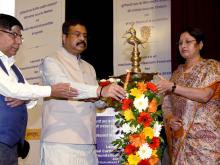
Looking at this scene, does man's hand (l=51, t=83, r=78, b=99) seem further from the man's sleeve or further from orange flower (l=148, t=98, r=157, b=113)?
orange flower (l=148, t=98, r=157, b=113)

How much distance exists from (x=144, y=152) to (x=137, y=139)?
100mm

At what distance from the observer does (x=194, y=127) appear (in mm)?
3574

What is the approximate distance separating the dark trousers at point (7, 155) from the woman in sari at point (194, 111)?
1199 mm

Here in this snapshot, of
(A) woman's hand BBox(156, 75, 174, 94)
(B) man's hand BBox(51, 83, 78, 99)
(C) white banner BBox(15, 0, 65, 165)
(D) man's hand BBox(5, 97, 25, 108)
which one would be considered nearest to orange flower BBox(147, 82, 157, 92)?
(A) woman's hand BBox(156, 75, 174, 94)

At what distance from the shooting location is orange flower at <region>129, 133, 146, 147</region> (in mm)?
3064

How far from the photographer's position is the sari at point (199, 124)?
3521 millimetres

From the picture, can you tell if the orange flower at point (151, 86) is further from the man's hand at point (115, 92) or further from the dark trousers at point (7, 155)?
the dark trousers at point (7, 155)

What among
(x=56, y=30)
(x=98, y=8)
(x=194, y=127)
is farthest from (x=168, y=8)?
(x=194, y=127)

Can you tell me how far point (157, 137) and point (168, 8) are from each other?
2.52m

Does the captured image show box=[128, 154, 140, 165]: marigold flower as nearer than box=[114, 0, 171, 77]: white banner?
Yes

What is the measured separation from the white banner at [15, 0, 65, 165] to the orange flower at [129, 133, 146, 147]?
10.4 feet

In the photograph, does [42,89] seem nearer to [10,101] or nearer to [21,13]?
[10,101]

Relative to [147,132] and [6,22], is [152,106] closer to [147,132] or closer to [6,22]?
[147,132]

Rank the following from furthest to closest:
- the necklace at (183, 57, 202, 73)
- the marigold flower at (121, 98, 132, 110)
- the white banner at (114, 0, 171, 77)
Result: 1. the white banner at (114, 0, 171, 77)
2. the necklace at (183, 57, 202, 73)
3. the marigold flower at (121, 98, 132, 110)
